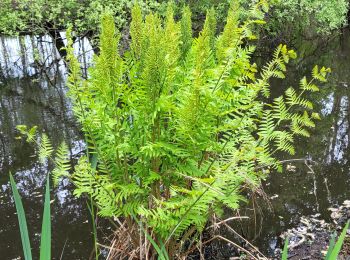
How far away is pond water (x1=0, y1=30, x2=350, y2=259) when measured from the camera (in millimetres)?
4090

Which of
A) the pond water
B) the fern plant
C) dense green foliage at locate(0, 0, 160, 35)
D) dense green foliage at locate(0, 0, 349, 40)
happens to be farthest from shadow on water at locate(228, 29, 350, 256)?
dense green foliage at locate(0, 0, 160, 35)

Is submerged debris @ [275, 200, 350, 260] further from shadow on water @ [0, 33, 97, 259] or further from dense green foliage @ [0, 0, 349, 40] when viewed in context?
dense green foliage @ [0, 0, 349, 40]

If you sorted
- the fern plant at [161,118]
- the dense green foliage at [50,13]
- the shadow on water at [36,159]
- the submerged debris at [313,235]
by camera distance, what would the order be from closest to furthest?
the fern plant at [161,118]
the submerged debris at [313,235]
the shadow on water at [36,159]
the dense green foliage at [50,13]

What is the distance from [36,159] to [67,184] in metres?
1.10

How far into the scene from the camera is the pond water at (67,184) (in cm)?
409

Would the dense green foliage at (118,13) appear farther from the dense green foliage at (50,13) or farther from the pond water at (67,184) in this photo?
the pond water at (67,184)

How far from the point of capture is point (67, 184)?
5.15 m

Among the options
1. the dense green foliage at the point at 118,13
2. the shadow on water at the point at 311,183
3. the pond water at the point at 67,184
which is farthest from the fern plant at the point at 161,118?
the dense green foliage at the point at 118,13

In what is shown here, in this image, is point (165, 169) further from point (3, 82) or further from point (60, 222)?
point (3, 82)

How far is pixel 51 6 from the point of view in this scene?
9.70 m

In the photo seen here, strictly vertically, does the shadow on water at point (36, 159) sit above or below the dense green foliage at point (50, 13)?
below

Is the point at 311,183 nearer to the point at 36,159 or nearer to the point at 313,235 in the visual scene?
the point at 313,235

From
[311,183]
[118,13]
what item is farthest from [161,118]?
[118,13]

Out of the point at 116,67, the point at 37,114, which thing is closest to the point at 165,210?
the point at 116,67
